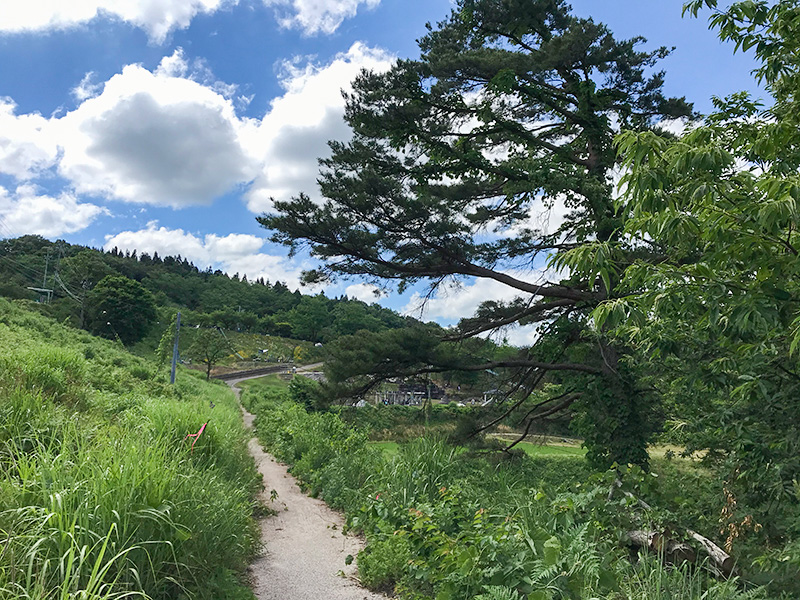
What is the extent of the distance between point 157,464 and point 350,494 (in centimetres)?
427

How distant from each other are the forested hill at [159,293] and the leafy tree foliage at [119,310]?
105 millimetres

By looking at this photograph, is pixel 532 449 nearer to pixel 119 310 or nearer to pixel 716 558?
pixel 716 558

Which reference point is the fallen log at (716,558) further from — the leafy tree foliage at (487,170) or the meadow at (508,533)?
the leafy tree foliage at (487,170)

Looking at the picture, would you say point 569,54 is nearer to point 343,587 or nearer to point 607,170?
point 607,170

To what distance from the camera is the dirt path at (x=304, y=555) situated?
4.59 metres

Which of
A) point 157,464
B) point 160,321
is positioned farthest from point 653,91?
point 160,321

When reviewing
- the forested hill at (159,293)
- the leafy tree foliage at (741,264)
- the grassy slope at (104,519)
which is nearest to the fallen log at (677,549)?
the leafy tree foliage at (741,264)

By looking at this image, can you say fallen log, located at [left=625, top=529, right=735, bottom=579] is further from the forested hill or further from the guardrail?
the guardrail

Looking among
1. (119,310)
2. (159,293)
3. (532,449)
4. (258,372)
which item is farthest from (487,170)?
(159,293)

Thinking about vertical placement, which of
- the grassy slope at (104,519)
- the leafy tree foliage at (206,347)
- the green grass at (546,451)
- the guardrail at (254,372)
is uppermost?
the grassy slope at (104,519)

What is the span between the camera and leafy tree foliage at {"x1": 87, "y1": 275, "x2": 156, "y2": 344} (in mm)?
48438

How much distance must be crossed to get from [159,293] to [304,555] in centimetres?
8007

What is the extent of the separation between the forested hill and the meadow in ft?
85.5

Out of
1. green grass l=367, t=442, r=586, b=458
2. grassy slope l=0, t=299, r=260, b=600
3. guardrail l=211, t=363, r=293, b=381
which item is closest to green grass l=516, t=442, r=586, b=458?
green grass l=367, t=442, r=586, b=458
